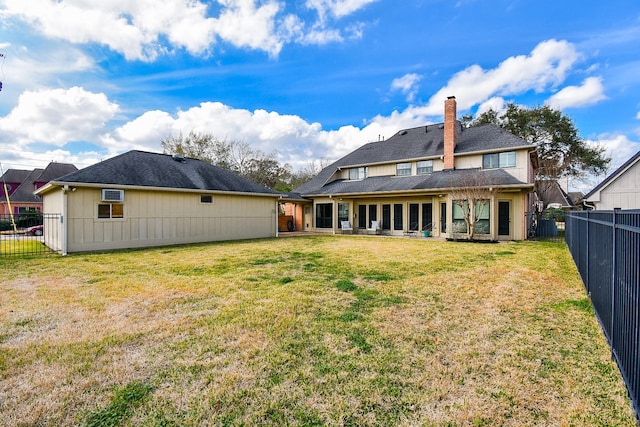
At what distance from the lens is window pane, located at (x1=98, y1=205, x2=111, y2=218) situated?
1138cm

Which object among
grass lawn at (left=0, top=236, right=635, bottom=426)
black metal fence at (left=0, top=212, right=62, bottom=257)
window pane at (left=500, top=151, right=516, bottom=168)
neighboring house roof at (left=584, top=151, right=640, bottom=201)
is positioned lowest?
grass lawn at (left=0, top=236, right=635, bottom=426)

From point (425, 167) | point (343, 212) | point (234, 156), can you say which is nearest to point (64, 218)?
point (343, 212)

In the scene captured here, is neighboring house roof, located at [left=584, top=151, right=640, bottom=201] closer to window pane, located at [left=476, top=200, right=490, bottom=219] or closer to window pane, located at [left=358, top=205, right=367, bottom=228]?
window pane, located at [left=476, top=200, right=490, bottom=219]

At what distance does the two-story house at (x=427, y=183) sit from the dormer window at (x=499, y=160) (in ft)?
0.15

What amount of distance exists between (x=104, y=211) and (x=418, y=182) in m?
15.3

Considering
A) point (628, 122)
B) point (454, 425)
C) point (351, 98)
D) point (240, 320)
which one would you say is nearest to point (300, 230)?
point (351, 98)

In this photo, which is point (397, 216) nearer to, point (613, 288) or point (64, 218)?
point (613, 288)

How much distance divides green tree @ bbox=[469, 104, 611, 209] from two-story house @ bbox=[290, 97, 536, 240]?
716 centimetres

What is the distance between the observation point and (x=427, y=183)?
16.0 meters

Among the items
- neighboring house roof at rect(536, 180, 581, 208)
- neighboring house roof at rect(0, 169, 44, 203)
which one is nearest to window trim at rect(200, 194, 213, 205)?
neighboring house roof at rect(536, 180, 581, 208)

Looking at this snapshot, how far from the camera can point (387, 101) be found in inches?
885

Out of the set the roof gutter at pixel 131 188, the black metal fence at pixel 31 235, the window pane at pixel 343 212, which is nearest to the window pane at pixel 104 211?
the roof gutter at pixel 131 188

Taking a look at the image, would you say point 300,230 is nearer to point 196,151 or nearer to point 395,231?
point 395,231

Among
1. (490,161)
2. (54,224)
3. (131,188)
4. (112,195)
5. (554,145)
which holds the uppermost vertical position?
(554,145)
